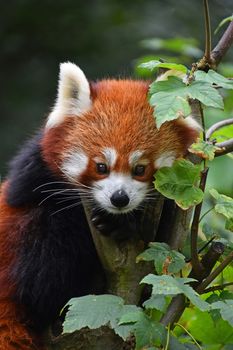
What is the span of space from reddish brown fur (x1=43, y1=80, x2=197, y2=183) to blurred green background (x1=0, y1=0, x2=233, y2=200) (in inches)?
171

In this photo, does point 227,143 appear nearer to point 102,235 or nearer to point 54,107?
point 102,235

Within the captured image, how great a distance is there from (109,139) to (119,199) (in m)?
0.26

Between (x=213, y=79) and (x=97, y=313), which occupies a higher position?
(x=213, y=79)

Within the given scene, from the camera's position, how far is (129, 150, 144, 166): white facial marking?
10.3ft

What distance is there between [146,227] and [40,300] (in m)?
0.58

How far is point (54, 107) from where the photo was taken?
3482 mm

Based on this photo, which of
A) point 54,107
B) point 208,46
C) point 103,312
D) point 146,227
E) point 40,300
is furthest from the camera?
point 54,107

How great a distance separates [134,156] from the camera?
→ 314 centimetres

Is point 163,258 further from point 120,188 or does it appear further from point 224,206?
point 120,188

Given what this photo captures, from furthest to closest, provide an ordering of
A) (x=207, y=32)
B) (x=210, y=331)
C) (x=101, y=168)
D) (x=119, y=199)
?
(x=101, y=168), (x=119, y=199), (x=210, y=331), (x=207, y=32)

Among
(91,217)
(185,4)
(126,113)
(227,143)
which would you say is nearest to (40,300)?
(91,217)

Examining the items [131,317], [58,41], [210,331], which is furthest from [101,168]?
[58,41]

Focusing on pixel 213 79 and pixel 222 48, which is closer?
pixel 213 79

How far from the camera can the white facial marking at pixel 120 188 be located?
Answer: 3.10m
